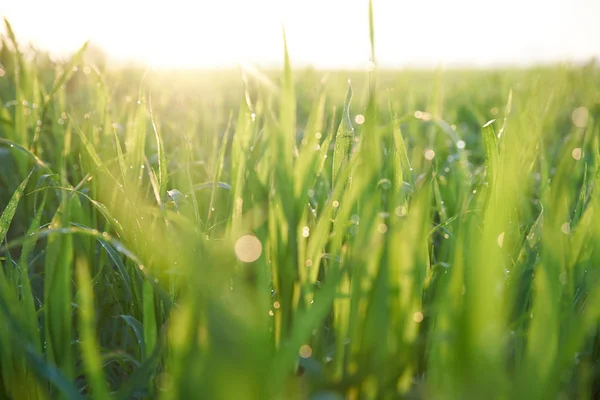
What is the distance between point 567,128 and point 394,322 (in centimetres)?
244

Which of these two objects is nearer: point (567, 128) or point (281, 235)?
point (281, 235)

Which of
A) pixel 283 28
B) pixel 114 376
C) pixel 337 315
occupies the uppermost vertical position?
pixel 283 28

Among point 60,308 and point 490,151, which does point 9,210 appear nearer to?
point 60,308

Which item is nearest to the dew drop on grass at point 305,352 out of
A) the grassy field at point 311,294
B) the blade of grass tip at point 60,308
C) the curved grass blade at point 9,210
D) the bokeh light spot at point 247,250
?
the grassy field at point 311,294

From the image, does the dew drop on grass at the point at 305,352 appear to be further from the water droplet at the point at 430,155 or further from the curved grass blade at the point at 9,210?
the water droplet at the point at 430,155

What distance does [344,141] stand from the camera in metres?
0.82

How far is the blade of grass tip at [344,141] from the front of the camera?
0.79 meters

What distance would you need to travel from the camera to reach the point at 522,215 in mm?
1181

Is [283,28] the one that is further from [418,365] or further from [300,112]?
[300,112]

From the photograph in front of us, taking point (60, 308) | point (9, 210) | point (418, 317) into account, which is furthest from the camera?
point (9, 210)

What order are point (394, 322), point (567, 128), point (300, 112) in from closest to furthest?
point (394, 322)
point (567, 128)
point (300, 112)

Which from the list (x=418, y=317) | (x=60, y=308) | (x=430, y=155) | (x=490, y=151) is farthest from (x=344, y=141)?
(x=430, y=155)

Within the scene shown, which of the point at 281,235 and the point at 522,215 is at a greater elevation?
the point at 281,235

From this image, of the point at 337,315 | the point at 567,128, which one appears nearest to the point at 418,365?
the point at 337,315
